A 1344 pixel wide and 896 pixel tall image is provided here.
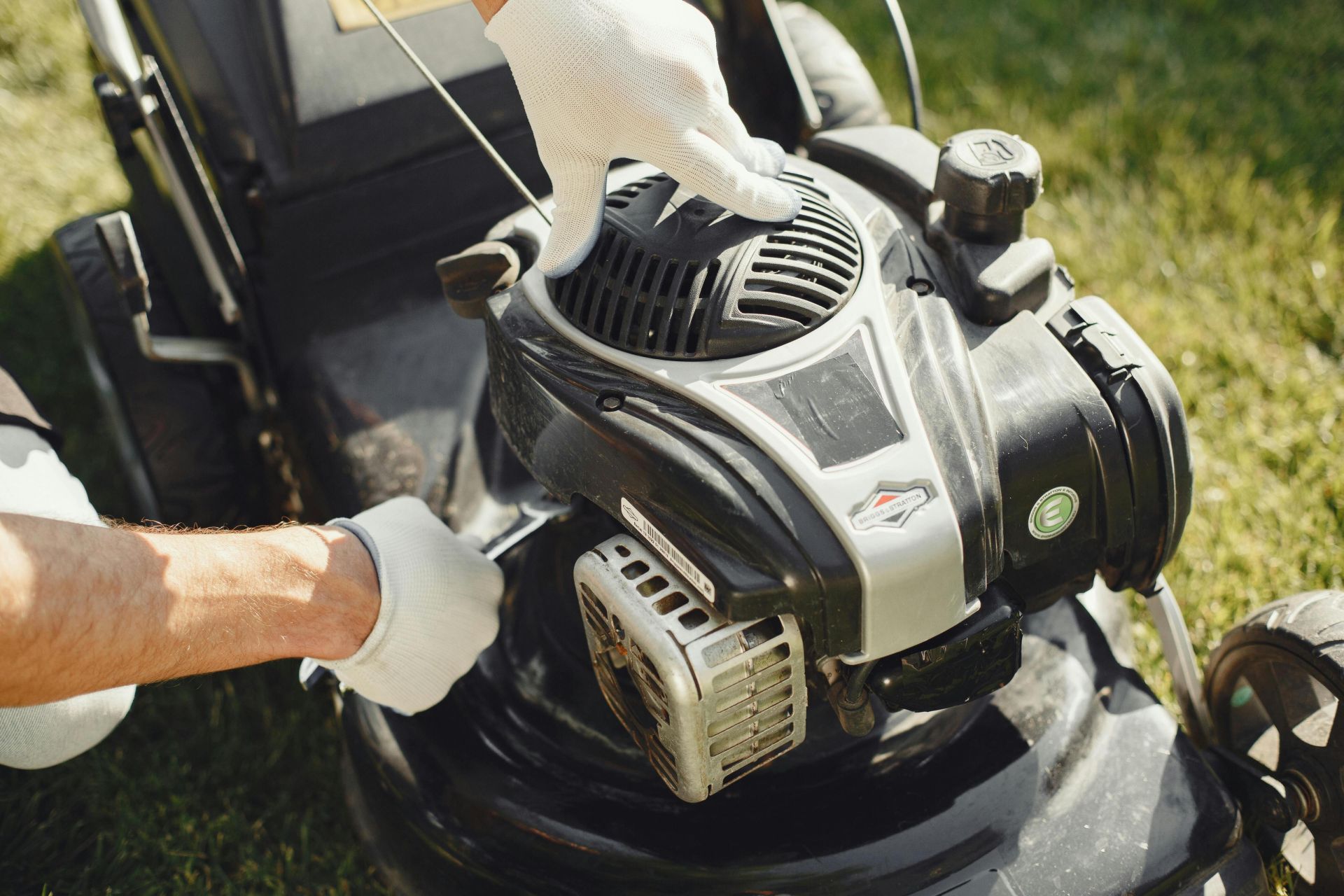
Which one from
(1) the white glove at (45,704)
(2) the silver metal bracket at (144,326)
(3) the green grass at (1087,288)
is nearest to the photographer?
(1) the white glove at (45,704)

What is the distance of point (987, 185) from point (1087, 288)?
126 cm

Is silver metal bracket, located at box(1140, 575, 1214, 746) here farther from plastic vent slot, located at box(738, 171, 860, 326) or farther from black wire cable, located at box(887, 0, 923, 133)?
black wire cable, located at box(887, 0, 923, 133)

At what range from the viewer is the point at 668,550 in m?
1.07

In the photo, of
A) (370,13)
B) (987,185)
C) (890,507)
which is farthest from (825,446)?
(370,13)

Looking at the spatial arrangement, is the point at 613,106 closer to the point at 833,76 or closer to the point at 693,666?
the point at 693,666

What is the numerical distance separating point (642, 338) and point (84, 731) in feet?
2.74

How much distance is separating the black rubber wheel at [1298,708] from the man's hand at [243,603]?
2.87 ft

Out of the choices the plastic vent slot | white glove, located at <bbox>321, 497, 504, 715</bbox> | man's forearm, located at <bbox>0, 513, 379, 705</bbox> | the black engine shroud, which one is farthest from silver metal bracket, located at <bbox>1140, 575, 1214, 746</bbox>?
man's forearm, located at <bbox>0, 513, 379, 705</bbox>

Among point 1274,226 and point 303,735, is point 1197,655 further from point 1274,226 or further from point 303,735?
point 303,735

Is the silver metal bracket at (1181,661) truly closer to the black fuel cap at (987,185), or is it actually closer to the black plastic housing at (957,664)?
the black plastic housing at (957,664)

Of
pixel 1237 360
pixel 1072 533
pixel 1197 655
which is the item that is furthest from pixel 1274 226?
pixel 1072 533

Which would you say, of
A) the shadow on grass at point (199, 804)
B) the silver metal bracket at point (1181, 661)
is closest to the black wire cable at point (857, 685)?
the silver metal bracket at point (1181, 661)

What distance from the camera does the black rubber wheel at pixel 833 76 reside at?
1896 millimetres

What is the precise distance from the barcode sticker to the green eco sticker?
335 mm
